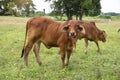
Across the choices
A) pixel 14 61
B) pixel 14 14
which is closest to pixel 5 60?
pixel 14 61

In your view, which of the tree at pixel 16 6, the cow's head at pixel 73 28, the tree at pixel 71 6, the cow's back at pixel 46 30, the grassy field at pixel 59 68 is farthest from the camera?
the tree at pixel 16 6

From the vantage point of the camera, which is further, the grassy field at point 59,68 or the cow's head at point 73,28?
the cow's head at point 73,28

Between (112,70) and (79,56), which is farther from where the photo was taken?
(79,56)

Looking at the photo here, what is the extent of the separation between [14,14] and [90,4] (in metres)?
21.7

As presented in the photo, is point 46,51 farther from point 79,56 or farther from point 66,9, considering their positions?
point 66,9

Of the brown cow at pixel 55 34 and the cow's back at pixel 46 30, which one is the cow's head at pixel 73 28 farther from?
the cow's back at pixel 46 30

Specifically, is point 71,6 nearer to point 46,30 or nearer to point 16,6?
point 16,6

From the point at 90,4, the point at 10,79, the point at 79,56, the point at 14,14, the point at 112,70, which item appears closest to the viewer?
the point at 10,79

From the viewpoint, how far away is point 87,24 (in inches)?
555

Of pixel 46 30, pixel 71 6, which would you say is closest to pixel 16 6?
pixel 71 6

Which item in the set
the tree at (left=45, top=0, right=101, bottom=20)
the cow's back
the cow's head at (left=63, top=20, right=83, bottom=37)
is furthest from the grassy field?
the tree at (left=45, top=0, right=101, bottom=20)

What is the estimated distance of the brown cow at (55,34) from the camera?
30.6ft

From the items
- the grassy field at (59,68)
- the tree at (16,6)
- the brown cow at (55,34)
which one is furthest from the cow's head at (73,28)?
the tree at (16,6)

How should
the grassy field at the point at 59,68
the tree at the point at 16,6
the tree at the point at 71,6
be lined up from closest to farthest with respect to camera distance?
the grassy field at the point at 59,68 < the tree at the point at 71,6 < the tree at the point at 16,6
